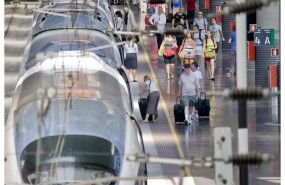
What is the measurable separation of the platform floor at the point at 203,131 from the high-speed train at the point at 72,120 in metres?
3.68

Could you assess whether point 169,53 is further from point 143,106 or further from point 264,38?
point 143,106

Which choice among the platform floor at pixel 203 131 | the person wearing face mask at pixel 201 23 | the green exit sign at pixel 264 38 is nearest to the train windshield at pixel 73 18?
the platform floor at pixel 203 131

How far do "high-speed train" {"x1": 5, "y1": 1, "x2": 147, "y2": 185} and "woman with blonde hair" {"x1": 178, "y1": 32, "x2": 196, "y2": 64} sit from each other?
48.2 ft

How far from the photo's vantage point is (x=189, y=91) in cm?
3416

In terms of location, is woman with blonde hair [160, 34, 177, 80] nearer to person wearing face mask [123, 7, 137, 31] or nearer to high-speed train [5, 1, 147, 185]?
person wearing face mask [123, 7, 137, 31]

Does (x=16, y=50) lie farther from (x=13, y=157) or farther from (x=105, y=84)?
(x=13, y=157)

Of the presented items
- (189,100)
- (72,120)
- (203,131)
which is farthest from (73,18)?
(189,100)

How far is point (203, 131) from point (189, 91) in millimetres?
1563

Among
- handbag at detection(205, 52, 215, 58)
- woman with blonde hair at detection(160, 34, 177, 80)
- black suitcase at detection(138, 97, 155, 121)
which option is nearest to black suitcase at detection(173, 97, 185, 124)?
black suitcase at detection(138, 97, 155, 121)

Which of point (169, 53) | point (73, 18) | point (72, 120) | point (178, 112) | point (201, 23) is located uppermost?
point (73, 18)

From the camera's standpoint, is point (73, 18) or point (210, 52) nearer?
point (73, 18)

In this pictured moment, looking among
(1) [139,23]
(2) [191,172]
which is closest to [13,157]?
(2) [191,172]

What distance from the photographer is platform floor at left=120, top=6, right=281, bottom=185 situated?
93.3 ft

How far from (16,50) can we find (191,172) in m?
16.7
